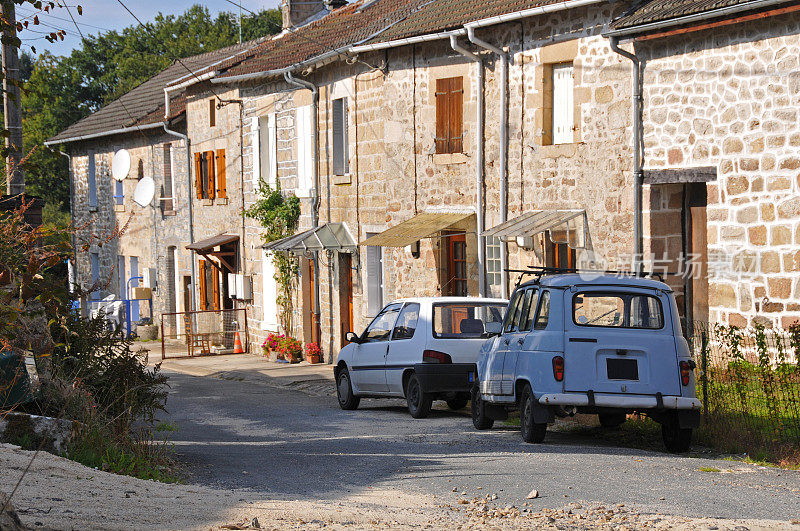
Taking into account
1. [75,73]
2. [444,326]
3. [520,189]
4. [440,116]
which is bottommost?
[444,326]

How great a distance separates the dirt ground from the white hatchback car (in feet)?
17.4

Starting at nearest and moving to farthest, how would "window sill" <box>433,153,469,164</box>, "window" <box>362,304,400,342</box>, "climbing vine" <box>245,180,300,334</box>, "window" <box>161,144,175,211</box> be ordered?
1. "window" <box>362,304,400,342</box>
2. "window sill" <box>433,153,469,164</box>
3. "climbing vine" <box>245,180,300,334</box>
4. "window" <box>161,144,175,211</box>

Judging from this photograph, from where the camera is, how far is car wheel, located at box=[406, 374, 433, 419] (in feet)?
45.3

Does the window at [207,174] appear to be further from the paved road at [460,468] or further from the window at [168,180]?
the paved road at [460,468]

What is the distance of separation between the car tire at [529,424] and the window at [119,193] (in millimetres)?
27597

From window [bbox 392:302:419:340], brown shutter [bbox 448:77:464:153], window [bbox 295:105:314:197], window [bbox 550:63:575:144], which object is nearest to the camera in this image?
window [bbox 392:302:419:340]

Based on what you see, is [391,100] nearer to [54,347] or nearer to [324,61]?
[324,61]

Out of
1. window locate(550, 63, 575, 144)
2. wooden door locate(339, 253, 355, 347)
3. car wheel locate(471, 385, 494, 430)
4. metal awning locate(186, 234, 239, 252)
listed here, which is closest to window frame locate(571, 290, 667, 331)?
car wheel locate(471, 385, 494, 430)

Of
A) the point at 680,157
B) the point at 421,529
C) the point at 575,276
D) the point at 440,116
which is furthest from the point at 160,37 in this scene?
the point at 421,529

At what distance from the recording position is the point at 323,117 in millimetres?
24172

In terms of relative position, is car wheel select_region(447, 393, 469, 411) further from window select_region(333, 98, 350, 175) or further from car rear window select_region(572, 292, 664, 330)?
window select_region(333, 98, 350, 175)

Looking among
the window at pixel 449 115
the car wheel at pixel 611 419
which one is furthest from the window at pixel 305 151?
the car wheel at pixel 611 419

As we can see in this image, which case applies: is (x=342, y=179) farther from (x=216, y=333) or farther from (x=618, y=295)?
(x=618, y=295)

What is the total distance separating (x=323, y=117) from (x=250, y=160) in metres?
4.26
